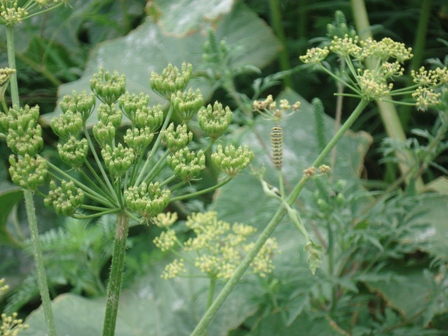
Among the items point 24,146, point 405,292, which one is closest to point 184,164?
point 24,146

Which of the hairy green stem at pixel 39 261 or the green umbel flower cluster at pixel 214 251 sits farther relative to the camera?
→ the green umbel flower cluster at pixel 214 251

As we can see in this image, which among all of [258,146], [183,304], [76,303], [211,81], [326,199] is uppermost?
[211,81]

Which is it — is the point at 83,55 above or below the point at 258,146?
above

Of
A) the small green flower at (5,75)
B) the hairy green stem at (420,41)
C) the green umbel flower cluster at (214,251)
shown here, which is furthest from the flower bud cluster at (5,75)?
the hairy green stem at (420,41)

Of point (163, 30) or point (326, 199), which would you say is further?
point (163, 30)

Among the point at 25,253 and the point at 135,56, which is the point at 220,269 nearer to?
the point at 25,253

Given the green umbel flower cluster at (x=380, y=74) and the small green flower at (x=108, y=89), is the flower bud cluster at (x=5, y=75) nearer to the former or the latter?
the small green flower at (x=108, y=89)

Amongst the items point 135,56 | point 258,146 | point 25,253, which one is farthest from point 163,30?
point 25,253
